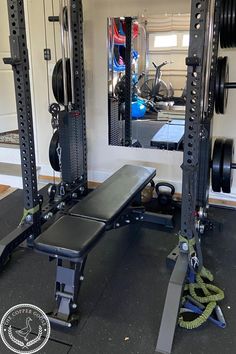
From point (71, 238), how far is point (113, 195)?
570 mm

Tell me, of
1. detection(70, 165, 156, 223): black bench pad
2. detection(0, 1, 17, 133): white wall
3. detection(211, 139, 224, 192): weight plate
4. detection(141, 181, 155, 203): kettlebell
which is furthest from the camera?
detection(0, 1, 17, 133): white wall

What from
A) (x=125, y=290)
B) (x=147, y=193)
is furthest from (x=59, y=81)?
(x=125, y=290)

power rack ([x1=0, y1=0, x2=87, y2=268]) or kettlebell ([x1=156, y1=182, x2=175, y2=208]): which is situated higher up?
Result: power rack ([x1=0, y1=0, x2=87, y2=268])

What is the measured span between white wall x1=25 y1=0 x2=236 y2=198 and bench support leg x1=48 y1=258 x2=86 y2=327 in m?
1.68

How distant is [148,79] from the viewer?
110 inches

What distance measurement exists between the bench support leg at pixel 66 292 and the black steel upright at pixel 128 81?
1.70 meters

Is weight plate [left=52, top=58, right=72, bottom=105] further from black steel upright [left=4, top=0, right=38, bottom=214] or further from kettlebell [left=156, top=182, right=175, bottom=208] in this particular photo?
kettlebell [left=156, top=182, right=175, bottom=208]

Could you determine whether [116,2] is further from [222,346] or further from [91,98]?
[222,346]

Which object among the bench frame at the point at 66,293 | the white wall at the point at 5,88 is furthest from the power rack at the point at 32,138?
the white wall at the point at 5,88

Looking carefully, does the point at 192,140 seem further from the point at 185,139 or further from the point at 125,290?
the point at 125,290

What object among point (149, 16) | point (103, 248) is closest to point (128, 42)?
point (149, 16)

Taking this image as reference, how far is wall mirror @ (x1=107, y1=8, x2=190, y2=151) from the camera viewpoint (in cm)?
266

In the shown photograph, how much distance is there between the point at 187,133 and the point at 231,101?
1286 millimetres

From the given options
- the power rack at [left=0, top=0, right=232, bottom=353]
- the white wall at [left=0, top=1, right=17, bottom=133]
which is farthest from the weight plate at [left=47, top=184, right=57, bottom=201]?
the white wall at [left=0, top=1, right=17, bottom=133]
